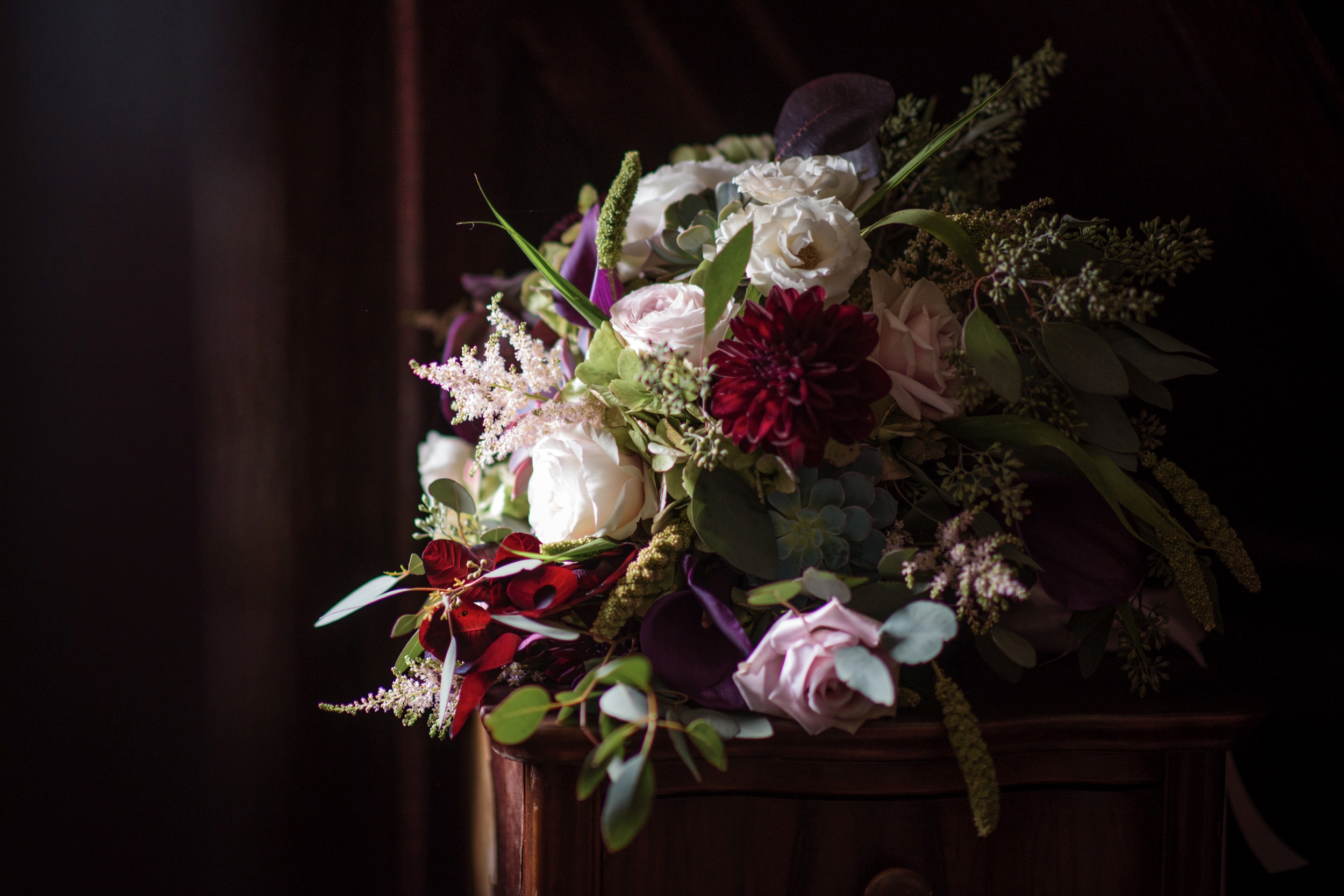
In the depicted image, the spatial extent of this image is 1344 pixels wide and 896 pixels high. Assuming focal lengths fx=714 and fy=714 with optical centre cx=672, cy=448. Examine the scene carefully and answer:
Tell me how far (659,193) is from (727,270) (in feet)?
0.95

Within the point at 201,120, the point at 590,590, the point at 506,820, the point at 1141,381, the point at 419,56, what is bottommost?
the point at 506,820

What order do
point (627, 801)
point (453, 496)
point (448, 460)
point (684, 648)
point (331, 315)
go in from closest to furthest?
1. point (627, 801)
2. point (684, 648)
3. point (453, 496)
4. point (448, 460)
5. point (331, 315)

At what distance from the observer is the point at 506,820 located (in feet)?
2.05

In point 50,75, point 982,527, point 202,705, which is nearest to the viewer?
point 982,527

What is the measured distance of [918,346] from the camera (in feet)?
1.80

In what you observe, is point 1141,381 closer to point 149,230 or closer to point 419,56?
point 419,56

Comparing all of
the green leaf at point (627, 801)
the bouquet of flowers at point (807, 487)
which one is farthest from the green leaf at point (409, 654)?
the green leaf at point (627, 801)

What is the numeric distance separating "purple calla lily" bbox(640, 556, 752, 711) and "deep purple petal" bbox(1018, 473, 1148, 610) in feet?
0.80

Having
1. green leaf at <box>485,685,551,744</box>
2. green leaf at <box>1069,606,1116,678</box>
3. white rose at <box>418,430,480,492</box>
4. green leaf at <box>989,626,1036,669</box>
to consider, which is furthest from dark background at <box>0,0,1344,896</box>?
green leaf at <box>485,685,551,744</box>

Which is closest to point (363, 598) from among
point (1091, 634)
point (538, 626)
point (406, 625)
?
point (406, 625)

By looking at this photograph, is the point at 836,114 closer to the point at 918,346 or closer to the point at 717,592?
the point at 918,346

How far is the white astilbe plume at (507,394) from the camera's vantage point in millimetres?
561

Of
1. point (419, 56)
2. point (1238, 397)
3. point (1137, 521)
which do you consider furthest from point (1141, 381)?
point (419, 56)

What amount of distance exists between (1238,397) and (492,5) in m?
1.08
